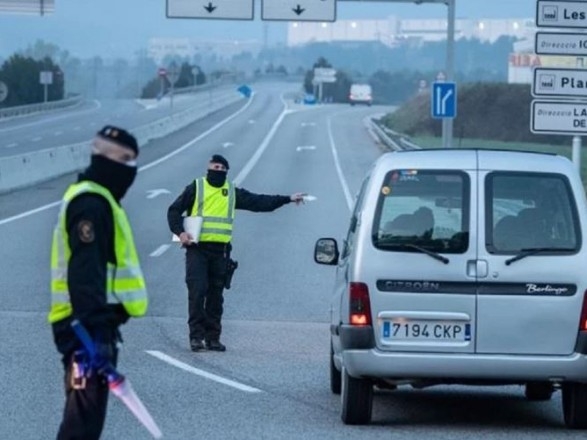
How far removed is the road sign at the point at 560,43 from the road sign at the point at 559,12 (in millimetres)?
135

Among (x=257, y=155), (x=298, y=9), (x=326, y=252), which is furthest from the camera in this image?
(x=257, y=155)

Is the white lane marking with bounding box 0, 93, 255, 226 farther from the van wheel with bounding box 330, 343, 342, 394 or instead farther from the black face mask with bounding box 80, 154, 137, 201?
the black face mask with bounding box 80, 154, 137, 201

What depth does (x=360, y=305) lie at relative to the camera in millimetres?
9836

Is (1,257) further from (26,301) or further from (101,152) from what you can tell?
(101,152)

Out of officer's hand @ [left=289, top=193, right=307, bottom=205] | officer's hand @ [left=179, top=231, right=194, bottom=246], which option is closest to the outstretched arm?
officer's hand @ [left=289, top=193, right=307, bottom=205]

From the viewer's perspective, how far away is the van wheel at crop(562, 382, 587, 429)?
10188 millimetres

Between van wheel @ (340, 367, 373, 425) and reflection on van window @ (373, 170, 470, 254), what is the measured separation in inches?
35.6

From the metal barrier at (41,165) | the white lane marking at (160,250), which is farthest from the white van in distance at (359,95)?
the white lane marking at (160,250)

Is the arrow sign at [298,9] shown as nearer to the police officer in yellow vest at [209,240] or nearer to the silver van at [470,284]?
the police officer in yellow vest at [209,240]

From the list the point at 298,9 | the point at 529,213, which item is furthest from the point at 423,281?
the point at 298,9

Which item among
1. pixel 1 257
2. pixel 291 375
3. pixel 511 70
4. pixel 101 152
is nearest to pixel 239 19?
pixel 1 257

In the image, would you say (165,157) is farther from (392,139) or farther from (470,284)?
(470,284)

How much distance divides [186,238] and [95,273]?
743 cm

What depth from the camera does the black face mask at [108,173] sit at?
6.62m
